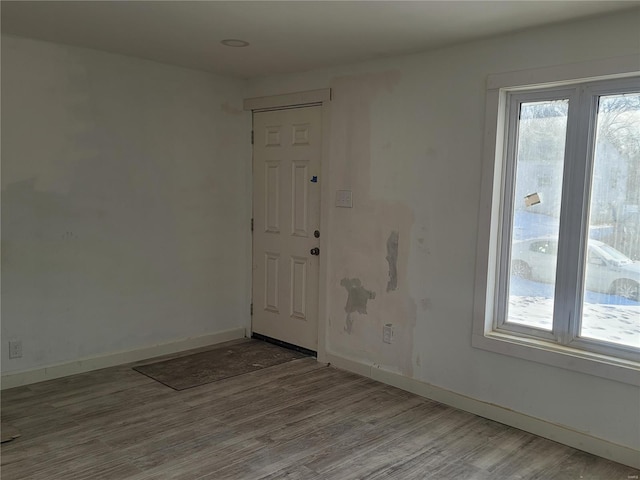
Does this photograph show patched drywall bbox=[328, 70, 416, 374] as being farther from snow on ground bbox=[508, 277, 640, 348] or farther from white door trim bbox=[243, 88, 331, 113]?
snow on ground bbox=[508, 277, 640, 348]

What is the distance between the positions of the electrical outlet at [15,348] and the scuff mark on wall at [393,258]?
2667 millimetres

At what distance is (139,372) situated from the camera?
155 inches

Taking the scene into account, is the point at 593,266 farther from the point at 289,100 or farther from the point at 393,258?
the point at 289,100

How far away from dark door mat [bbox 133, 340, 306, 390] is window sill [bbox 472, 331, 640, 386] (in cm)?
179

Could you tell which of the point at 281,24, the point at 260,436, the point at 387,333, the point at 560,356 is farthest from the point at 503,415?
the point at 281,24

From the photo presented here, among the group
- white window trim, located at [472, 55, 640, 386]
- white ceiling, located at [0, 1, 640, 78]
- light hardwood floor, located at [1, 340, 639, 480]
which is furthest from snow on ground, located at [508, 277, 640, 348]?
white ceiling, located at [0, 1, 640, 78]

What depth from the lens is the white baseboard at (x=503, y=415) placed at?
109 inches

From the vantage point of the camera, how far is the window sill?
8.96 ft

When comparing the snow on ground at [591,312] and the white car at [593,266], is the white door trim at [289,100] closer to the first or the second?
the white car at [593,266]

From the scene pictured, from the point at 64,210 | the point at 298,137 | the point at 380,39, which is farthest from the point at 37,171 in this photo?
the point at 380,39

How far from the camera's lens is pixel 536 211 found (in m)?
3.11

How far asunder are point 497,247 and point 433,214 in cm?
48

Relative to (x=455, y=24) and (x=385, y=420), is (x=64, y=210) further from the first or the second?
(x=455, y=24)

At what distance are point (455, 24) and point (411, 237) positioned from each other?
4.65 ft
